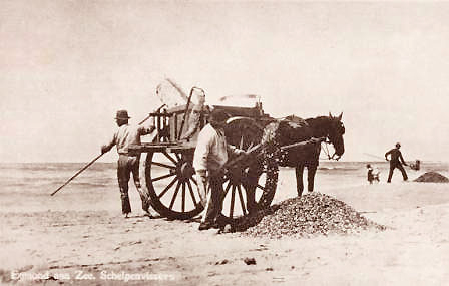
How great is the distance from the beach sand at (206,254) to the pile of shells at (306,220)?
16 centimetres

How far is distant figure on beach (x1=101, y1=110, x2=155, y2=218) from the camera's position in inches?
287

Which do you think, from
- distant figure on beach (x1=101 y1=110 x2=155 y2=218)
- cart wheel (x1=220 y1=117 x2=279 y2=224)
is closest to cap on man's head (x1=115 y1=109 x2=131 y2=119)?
distant figure on beach (x1=101 y1=110 x2=155 y2=218)

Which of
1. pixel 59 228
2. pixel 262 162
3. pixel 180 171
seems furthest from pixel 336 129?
pixel 59 228

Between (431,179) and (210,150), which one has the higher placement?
(210,150)

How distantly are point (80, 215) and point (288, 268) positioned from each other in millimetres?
4233

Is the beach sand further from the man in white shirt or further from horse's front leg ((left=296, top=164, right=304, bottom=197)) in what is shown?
horse's front leg ((left=296, top=164, right=304, bottom=197))

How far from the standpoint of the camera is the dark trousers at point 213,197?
6270 mm

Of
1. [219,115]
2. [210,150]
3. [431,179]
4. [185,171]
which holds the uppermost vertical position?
[219,115]

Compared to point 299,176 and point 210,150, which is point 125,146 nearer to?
point 210,150

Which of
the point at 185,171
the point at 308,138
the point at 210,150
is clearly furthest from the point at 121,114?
the point at 308,138

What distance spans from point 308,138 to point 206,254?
3876 mm

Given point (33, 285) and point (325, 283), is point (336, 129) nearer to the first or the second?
point (325, 283)

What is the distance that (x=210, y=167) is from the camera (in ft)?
20.6

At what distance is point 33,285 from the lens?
4586mm
